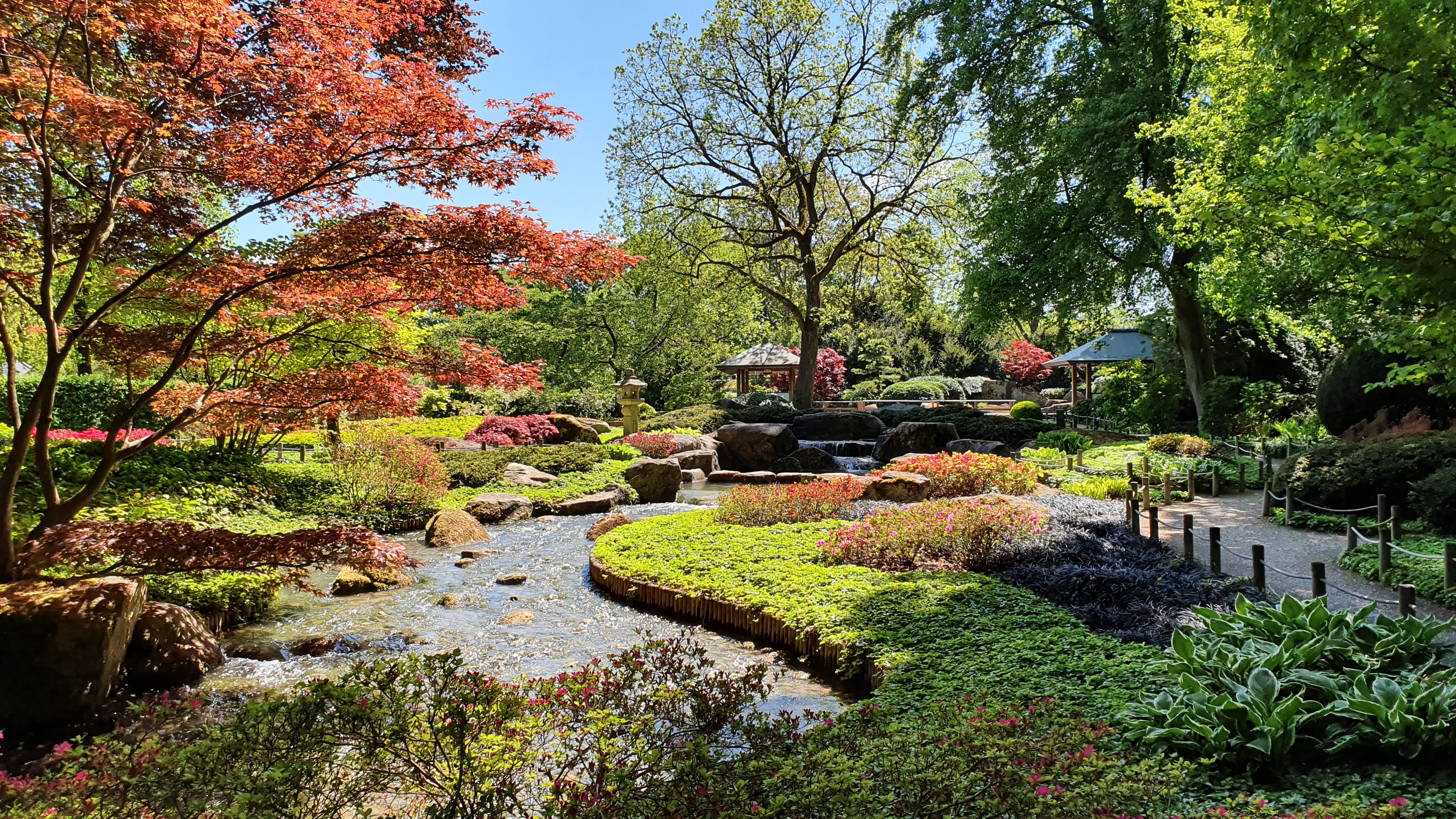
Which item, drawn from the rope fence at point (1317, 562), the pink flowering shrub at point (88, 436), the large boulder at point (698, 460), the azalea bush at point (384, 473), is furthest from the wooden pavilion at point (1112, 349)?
the pink flowering shrub at point (88, 436)

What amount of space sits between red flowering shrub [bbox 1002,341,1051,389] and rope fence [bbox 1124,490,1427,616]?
34.6 meters

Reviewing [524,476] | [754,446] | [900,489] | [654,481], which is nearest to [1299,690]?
[900,489]

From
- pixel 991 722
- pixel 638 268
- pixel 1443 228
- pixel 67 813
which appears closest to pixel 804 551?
pixel 991 722

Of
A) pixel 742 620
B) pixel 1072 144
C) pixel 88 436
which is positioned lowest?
pixel 742 620

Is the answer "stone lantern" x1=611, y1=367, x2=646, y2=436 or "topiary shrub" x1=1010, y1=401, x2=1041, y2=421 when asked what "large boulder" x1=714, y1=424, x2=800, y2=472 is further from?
"topiary shrub" x1=1010, y1=401, x2=1041, y2=421

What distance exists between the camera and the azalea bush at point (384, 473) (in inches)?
462

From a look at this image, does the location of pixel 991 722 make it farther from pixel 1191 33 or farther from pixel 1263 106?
pixel 1191 33

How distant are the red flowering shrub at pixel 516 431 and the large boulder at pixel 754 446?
4.55 metres

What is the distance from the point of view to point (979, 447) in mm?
18812

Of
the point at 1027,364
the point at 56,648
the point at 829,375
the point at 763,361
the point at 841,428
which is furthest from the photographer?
the point at 1027,364

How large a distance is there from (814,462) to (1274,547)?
11.7 metres

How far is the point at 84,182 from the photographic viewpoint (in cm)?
568

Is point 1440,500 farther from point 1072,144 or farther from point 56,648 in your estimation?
point 56,648

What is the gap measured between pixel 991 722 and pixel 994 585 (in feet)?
11.9
